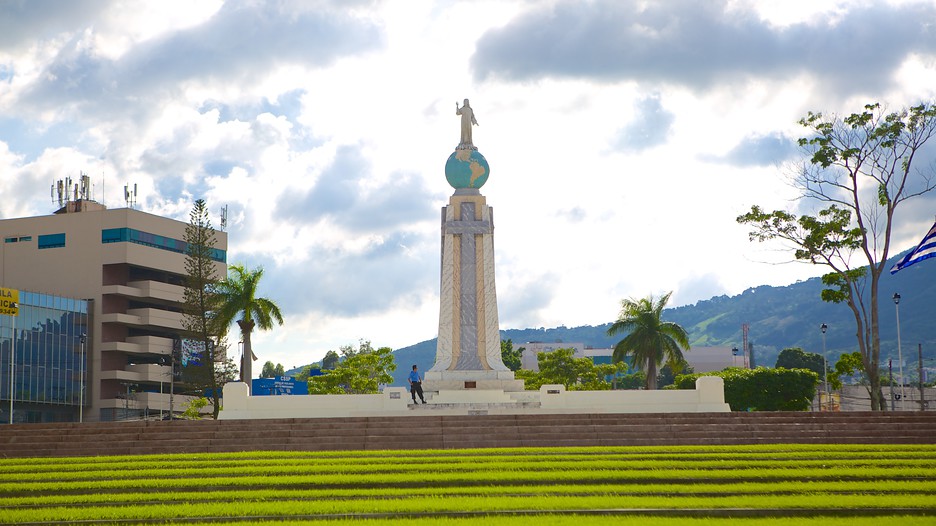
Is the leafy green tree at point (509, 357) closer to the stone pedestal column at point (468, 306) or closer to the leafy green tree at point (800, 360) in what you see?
the leafy green tree at point (800, 360)

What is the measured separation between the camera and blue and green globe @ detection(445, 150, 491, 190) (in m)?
39.7

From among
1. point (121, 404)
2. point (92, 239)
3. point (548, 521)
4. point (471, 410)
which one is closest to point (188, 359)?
point (121, 404)

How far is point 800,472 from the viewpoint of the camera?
1992 cm

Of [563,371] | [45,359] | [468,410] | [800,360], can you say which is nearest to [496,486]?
[468,410]

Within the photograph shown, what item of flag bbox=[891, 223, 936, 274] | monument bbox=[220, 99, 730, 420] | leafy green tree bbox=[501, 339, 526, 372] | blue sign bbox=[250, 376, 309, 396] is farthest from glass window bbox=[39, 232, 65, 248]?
flag bbox=[891, 223, 936, 274]

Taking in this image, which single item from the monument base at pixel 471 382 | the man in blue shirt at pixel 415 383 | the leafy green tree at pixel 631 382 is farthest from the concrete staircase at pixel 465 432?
the leafy green tree at pixel 631 382

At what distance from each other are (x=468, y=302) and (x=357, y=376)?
17.8 meters

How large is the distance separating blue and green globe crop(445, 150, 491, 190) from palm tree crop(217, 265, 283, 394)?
14312mm

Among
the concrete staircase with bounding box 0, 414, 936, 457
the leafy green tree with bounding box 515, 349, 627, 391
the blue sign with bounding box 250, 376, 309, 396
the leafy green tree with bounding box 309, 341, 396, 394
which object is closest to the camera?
the concrete staircase with bounding box 0, 414, 936, 457

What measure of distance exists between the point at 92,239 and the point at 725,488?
61.7m

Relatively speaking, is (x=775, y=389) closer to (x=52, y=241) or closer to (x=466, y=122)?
(x=466, y=122)

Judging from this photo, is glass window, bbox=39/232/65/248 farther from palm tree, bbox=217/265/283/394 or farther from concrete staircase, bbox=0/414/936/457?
concrete staircase, bbox=0/414/936/457

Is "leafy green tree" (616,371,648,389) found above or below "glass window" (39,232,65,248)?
below

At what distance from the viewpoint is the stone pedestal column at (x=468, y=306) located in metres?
38.0
